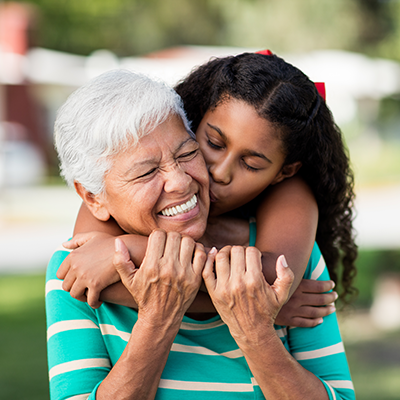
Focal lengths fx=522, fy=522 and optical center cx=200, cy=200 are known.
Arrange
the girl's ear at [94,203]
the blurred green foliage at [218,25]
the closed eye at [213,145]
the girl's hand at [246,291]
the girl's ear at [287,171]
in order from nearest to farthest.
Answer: the girl's hand at [246,291]
the girl's ear at [94,203]
the closed eye at [213,145]
the girl's ear at [287,171]
the blurred green foliage at [218,25]

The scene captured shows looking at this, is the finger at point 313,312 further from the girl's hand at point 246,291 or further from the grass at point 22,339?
the grass at point 22,339

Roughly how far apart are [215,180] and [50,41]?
3497 centimetres

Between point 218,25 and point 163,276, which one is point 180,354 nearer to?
point 163,276

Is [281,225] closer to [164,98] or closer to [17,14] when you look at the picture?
[164,98]

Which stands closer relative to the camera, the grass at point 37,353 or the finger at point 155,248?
the finger at point 155,248

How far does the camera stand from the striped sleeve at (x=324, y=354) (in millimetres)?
2152

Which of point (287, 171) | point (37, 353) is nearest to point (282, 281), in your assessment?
point (287, 171)

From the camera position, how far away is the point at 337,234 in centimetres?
279

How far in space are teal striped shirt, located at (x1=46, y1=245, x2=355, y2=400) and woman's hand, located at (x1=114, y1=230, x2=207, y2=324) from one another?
0.24 metres

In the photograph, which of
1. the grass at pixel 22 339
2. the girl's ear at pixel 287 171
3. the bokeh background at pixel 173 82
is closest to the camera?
the girl's ear at pixel 287 171

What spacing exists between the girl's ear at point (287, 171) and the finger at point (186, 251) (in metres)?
0.73

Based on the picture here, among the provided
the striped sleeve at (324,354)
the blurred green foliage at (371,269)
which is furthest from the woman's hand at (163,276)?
the blurred green foliage at (371,269)

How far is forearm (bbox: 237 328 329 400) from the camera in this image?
6.26 ft

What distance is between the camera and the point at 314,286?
2223mm
